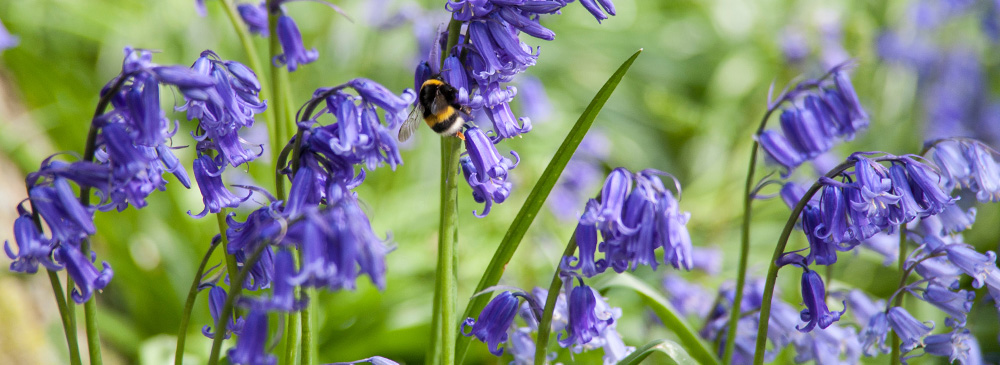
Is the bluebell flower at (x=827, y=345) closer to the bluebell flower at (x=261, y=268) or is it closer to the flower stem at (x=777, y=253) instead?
the flower stem at (x=777, y=253)

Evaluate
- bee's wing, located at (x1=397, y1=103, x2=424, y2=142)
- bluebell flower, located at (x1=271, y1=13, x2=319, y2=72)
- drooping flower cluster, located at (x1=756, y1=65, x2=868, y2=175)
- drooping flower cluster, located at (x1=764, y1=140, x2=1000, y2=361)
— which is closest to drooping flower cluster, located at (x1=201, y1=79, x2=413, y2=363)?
bee's wing, located at (x1=397, y1=103, x2=424, y2=142)

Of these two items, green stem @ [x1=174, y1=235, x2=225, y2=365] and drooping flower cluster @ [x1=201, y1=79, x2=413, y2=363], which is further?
green stem @ [x1=174, y1=235, x2=225, y2=365]

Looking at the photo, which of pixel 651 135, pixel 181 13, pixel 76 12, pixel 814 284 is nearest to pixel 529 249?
pixel 814 284

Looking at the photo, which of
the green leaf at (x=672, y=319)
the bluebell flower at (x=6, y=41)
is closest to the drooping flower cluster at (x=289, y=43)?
the bluebell flower at (x=6, y=41)

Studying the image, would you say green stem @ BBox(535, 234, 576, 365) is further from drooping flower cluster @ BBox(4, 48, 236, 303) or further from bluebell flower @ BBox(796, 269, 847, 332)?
drooping flower cluster @ BBox(4, 48, 236, 303)

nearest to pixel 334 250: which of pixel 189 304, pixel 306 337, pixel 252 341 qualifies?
pixel 252 341

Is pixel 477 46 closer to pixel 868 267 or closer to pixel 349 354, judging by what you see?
pixel 349 354
